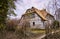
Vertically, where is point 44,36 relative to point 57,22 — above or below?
below

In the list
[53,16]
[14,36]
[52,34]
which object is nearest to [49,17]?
[53,16]

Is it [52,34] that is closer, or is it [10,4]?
[10,4]

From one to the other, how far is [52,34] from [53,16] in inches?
30.8

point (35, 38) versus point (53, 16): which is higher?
point (53, 16)

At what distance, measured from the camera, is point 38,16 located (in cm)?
1051

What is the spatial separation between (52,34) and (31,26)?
3.36 ft

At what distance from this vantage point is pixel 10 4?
8.27 meters

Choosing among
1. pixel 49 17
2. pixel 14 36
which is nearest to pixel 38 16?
pixel 49 17

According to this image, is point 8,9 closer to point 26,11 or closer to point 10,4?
point 10,4

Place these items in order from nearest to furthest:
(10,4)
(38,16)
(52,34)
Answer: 1. (10,4)
2. (52,34)
3. (38,16)

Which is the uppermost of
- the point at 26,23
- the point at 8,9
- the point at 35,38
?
the point at 8,9

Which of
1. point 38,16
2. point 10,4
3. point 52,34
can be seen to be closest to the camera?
point 10,4

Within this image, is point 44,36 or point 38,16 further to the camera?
point 38,16

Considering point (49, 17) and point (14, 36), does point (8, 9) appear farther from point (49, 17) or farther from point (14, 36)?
point (49, 17)
